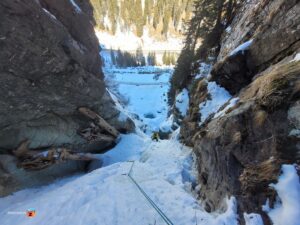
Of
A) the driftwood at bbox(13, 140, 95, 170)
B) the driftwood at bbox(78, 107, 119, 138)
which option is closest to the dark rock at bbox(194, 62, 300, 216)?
the driftwood at bbox(13, 140, 95, 170)

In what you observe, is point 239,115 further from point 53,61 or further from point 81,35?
point 81,35

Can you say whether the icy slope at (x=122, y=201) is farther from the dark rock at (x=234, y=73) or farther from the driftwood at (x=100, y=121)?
the driftwood at (x=100, y=121)

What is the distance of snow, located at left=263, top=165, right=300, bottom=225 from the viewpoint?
4.34 meters

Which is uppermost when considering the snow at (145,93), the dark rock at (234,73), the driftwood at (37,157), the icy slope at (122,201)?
the snow at (145,93)

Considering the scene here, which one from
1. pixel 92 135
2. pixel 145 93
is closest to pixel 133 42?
pixel 145 93

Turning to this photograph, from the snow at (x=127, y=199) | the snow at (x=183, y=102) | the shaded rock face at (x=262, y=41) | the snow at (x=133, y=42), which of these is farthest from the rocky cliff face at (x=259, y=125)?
the snow at (x=133, y=42)

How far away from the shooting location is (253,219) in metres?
5.10

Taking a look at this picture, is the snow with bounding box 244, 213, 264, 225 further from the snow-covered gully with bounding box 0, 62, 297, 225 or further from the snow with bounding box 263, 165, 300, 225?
Result: the snow with bounding box 263, 165, 300, 225

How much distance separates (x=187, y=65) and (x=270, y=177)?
2219 centimetres

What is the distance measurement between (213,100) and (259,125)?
22.7ft

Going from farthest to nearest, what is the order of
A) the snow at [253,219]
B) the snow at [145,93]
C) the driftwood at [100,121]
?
the snow at [145,93]
the driftwood at [100,121]
the snow at [253,219]

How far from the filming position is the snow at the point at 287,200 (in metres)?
4.34

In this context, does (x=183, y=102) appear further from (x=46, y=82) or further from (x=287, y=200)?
(x=287, y=200)

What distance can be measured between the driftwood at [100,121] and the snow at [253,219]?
43.1ft
